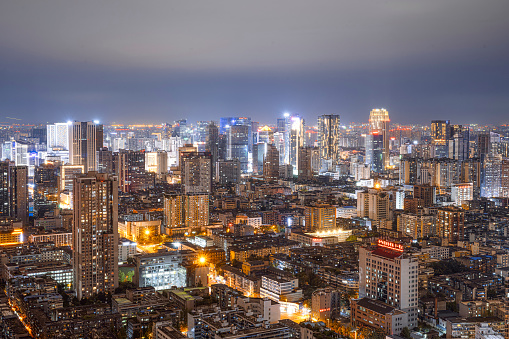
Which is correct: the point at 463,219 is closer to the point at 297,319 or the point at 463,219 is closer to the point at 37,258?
the point at 297,319

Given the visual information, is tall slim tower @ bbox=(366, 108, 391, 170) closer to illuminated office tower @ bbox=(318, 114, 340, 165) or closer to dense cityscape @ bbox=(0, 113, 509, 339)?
dense cityscape @ bbox=(0, 113, 509, 339)

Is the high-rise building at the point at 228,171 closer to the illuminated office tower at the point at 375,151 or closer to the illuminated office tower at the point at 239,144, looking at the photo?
the illuminated office tower at the point at 239,144

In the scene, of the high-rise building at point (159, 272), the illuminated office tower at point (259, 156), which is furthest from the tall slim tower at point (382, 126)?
the high-rise building at point (159, 272)

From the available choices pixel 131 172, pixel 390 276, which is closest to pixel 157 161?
pixel 131 172

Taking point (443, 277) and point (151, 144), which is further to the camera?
point (151, 144)

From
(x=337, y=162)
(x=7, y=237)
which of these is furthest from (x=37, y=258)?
(x=337, y=162)
